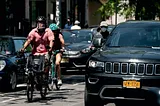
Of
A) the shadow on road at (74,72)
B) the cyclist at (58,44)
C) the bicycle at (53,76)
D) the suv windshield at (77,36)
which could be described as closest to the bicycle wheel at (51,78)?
the bicycle at (53,76)

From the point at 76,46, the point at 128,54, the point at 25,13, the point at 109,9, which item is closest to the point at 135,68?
the point at 128,54

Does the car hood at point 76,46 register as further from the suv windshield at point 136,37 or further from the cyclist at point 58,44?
the suv windshield at point 136,37

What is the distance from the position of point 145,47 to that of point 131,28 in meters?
0.87

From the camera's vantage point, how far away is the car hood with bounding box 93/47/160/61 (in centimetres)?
1000

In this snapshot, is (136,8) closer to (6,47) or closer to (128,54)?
(6,47)

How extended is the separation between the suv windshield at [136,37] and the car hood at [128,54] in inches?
20.2

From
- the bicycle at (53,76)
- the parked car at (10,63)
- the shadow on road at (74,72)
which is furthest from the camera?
the shadow on road at (74,72)

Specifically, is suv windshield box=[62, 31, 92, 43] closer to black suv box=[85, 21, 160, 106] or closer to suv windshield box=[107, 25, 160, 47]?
suv windshield box=[107, 25, 160, 47]

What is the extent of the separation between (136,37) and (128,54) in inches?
51.1

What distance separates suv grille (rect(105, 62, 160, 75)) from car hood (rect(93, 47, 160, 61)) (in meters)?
0.12

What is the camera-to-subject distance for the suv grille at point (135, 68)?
388 inches

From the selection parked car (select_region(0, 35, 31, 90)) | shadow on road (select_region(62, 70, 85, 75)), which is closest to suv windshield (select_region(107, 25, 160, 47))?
parked car (select_region(0, 35, 31, 90))

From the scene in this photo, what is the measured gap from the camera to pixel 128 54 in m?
10.2

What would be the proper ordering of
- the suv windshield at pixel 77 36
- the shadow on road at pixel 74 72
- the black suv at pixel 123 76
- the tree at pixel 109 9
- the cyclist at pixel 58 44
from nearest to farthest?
the black suv at pixel 123 76
the cyclist at pixel 58 44
the shadow on road at pixel 74 72
the suv windshield at pixel 77 36
the tree at pixel 109 9
